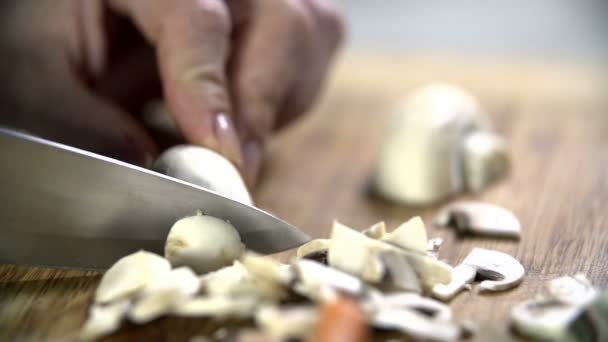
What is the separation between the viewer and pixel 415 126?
4.38 feet

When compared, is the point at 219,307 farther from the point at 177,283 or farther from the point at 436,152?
the point at 436,152

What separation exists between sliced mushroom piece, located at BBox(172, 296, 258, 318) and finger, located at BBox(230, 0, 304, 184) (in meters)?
Result: 0.47

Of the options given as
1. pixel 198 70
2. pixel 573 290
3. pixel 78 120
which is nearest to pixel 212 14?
pixel 198 70

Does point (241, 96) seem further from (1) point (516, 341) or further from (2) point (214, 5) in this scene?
(1) point (516, 341)

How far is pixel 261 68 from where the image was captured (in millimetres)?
1333

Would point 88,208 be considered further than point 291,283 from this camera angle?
Yes

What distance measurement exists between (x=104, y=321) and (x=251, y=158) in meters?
0.52

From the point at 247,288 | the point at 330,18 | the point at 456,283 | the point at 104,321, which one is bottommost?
the point at 104,321

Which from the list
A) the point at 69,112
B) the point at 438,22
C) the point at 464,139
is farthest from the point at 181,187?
the point at 438,22

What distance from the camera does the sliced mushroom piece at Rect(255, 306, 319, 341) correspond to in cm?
76

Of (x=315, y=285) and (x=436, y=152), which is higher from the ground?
(x=436, y=152)

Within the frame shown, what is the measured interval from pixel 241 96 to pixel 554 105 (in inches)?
31.1

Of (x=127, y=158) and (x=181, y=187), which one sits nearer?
(x=181, y=187)

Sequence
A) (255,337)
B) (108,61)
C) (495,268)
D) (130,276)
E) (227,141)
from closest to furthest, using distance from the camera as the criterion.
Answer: (255,337)
(130,276)
(495,268)
(227,141)
(108,61)
